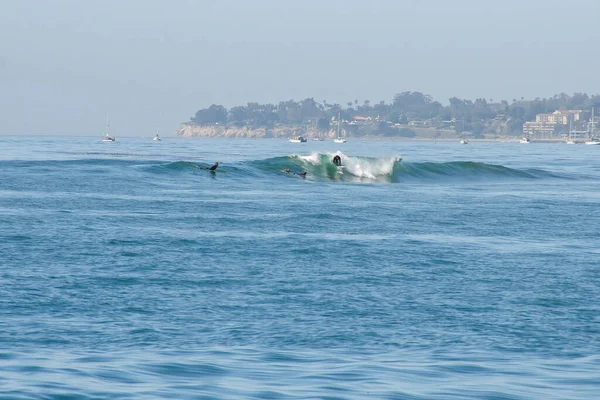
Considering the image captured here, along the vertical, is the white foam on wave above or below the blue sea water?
below

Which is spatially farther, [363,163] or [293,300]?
[363,163]

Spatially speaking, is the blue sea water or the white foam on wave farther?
the white foam on wave

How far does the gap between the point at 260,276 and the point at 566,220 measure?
1457 cm

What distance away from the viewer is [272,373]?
11.1 meters

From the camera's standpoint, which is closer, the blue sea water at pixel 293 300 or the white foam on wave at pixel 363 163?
the blue sea water at pixel 293 300

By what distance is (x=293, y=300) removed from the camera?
15875 mm

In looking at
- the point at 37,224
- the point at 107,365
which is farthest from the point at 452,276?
the point at 37,224

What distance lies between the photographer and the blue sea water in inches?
425

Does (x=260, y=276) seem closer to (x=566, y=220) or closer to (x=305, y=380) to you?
(x=305, y=380)

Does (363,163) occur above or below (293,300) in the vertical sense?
below

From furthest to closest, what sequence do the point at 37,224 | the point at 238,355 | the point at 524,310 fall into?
the point at 37,224 → the point at 524,310 → the point at 238,355

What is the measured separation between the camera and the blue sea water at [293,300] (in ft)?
35.4

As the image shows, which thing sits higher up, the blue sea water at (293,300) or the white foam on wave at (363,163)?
the blue sea water at (293,300)

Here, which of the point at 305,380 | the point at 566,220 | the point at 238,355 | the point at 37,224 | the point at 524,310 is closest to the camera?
the point at 305,380
